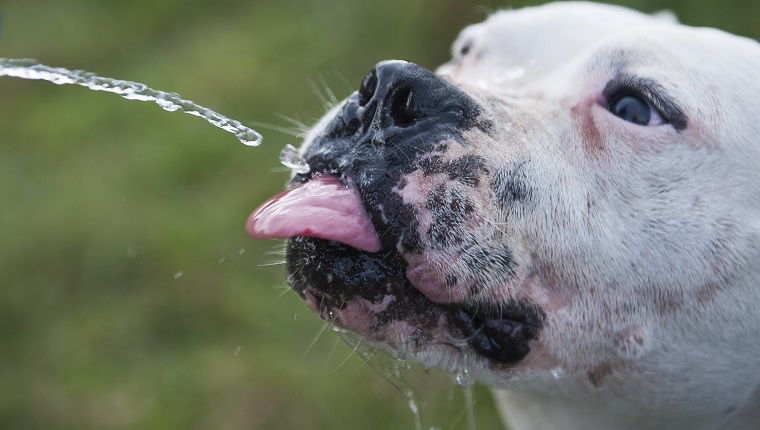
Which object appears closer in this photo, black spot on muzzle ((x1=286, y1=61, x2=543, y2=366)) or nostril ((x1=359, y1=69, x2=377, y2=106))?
black spot on muzzle ((x1=286, y1=61, x2=543, y2=366))

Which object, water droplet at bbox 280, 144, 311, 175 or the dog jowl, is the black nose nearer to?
the dog jowl

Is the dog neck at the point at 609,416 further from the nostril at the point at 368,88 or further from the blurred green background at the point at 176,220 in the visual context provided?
the blurred green background at the point at 176,220

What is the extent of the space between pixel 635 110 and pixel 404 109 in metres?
0.58

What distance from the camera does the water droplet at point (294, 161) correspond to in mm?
2035

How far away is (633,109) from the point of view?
2135 mm

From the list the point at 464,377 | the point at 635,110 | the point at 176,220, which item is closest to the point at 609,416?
the point at 464,377

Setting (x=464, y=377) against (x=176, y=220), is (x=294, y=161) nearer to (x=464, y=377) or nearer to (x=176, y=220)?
(x=464, y=377)

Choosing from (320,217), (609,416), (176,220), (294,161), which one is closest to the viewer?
(320,217)

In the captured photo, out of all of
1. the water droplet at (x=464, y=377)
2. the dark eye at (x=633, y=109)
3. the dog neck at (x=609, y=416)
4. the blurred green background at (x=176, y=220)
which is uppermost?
the dark eye at (x=633, y=109)

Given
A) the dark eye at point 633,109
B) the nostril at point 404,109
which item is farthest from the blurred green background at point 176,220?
the dark eye at point 633,109

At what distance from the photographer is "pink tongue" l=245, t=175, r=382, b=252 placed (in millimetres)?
1775

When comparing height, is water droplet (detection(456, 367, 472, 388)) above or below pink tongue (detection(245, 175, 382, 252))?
below

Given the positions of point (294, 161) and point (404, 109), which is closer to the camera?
point (404, 109)

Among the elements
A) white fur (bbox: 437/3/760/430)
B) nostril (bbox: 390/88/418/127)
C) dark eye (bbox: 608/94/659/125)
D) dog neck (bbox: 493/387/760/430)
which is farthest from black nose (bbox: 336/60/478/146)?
dog neck (bbox: 493/387/760/430)
